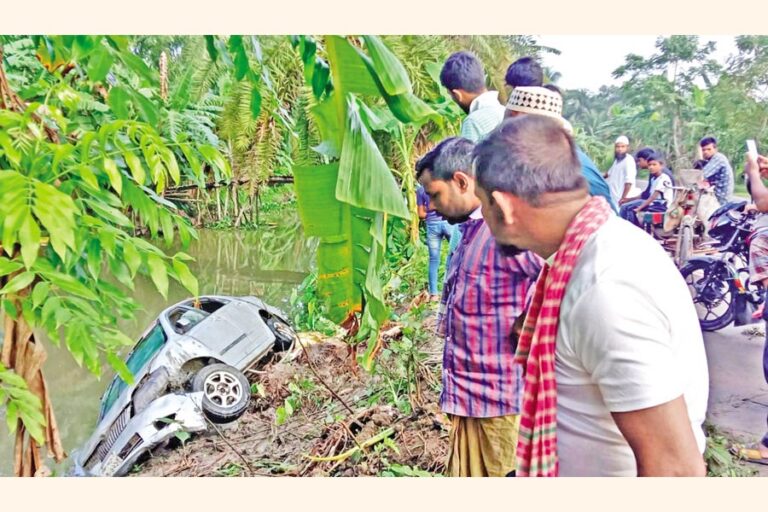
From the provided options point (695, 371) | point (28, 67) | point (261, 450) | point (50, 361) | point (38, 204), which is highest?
point (28, 67)

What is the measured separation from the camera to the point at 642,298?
4.25 feet

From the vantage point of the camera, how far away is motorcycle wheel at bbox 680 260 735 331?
7.44 feet

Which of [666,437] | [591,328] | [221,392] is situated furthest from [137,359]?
[666,437]

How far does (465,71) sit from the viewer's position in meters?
2.31

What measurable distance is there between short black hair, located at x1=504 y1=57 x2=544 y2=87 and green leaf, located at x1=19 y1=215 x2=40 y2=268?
158 cm

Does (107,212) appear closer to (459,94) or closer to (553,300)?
(459,94)

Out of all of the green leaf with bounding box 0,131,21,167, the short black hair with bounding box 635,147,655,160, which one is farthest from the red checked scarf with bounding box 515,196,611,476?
the green leaf with bounding box 0,131,21,167

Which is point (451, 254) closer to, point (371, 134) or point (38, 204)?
point (371, 134)

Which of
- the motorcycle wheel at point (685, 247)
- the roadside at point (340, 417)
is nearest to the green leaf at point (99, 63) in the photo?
the roadside at point (340, 417)

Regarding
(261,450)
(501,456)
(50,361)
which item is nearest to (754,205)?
(501,456)

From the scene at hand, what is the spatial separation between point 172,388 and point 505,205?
1429 mm

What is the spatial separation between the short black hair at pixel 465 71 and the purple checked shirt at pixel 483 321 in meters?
0.50

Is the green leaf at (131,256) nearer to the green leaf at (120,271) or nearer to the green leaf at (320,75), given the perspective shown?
the green leaf at (120,271)
